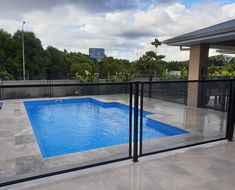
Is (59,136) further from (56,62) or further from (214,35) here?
(56,62)

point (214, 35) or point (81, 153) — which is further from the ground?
point (214, 35)

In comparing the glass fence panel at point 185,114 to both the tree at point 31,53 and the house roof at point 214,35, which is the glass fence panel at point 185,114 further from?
the tree at point 31,53

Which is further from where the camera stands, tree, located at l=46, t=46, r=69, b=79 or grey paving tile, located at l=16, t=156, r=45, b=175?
tree, located at l=46, t=46, r=69, b=79

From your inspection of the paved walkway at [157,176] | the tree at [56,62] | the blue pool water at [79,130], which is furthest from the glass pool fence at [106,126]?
the tree at [56,62]

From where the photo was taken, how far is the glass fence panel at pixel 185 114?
4445 millimetres

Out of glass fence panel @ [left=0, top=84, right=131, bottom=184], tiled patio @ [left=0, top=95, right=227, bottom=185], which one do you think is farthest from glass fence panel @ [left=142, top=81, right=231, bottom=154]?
glass fence panel @ [left=0, top=84, right=131, bottom=184]

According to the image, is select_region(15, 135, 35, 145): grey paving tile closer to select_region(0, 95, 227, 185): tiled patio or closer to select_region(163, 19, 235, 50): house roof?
select_region(0, 95, 227, 185): tiled patio

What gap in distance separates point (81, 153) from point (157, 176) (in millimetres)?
1565

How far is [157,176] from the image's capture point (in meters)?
2.57

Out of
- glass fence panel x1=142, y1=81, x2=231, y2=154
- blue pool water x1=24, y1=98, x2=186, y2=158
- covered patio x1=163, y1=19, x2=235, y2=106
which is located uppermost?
covered patio x1=163, y1=19, x2=235, y2=106

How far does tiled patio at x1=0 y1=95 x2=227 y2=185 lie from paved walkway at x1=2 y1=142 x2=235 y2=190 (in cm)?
27

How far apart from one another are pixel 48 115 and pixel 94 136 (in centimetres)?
268

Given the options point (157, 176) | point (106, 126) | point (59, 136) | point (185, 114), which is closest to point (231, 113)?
point (157, 176)

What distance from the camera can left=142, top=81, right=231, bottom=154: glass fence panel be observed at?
14.6 ft
